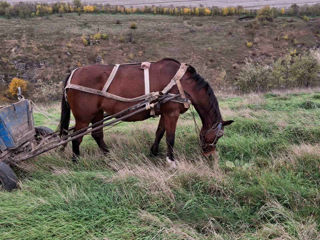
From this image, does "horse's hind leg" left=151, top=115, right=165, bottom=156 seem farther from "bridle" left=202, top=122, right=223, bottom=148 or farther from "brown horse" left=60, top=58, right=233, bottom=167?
"bridle" left=202, top=122, right=223, bottom=148

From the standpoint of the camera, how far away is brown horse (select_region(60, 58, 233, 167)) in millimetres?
4270

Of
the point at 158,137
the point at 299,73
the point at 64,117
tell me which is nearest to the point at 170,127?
the point at 158,137

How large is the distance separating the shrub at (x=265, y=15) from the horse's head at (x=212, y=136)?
61.0 metres

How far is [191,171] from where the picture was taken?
3377 mm

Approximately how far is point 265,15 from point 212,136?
6262cm

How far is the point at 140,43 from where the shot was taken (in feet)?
160

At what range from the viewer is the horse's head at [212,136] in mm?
4156

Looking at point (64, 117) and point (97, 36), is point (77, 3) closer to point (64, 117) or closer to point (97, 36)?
point (97, 36)

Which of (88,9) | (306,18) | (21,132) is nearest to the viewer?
(21,132)

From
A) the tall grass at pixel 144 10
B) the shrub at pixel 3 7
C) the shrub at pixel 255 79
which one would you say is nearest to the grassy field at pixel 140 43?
the tall grass at pixel 144 10

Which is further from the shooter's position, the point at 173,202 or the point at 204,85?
the point at 204,85

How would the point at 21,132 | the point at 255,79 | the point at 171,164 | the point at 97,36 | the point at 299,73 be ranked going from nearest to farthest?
the point at 171,164 < the point at 21,132 < the point at 255,79 < the point at 299,73 < the point at 97,36

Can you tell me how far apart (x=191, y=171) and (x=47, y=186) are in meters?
2.02

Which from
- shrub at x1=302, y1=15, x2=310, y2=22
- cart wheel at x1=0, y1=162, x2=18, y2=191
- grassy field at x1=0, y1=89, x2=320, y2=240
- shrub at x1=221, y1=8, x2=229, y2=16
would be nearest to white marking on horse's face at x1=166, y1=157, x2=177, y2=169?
grassy field at x1=0, y1=89, x2=320, y2=240
